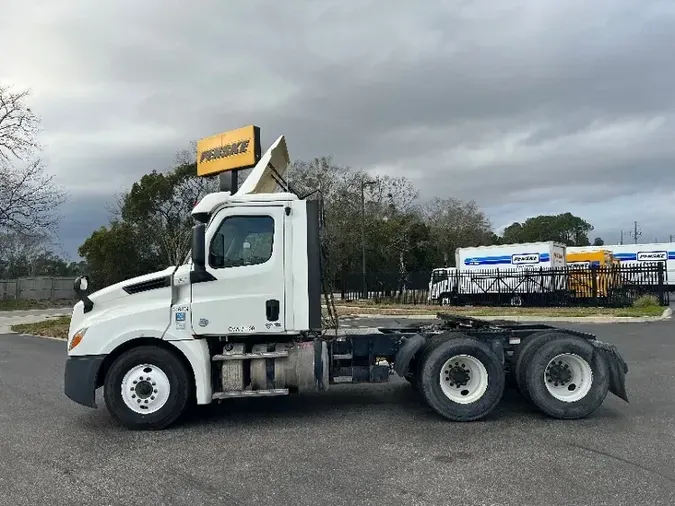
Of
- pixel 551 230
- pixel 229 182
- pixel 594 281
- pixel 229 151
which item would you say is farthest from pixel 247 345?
pixel 551 230

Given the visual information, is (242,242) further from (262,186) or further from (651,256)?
(651,256)

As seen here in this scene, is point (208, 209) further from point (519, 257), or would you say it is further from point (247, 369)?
point (519, 257)

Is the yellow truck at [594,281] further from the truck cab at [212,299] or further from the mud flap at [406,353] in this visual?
the truck cab at [212,299]

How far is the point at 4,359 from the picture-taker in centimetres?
1441

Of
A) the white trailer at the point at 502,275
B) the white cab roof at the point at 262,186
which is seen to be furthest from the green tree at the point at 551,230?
the white cab roof at the point at 262,186

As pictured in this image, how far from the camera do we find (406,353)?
7.37 metres

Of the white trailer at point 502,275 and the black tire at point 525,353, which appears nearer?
the black tire at point 525,353

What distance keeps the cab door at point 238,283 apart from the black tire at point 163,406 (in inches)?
20.1

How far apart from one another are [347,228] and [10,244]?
38.1 m

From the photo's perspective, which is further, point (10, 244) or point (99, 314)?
point (10, 244)

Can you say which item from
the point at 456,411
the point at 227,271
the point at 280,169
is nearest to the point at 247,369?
the point at 227,271

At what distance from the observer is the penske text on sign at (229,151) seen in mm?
8586

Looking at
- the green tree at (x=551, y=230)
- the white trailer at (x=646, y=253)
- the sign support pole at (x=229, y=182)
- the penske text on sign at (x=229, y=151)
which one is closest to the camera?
the sign support pole at (x=229, y=182)

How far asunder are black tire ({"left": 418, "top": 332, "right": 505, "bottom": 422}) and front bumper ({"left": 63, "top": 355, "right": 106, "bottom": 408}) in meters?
3.73
